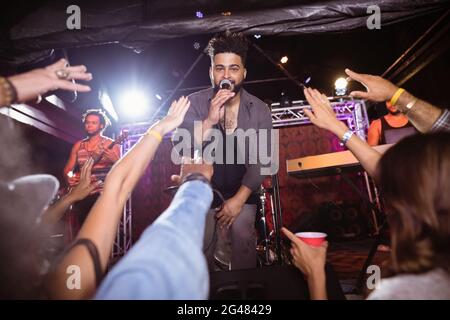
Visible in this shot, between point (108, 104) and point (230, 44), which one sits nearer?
point (230, 44)

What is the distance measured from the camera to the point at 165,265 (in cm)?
69

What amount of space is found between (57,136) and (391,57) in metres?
9.78

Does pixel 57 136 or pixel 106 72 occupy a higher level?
pixel 106 72

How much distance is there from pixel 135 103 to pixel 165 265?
7854 mm

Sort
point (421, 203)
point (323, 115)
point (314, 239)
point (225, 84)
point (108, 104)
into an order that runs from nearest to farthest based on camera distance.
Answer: point (421, 203)
point (314, 239)
point (323, 115)
point (225, 84)
point (108, 104)

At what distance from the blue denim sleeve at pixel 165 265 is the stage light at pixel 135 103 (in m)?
7.53

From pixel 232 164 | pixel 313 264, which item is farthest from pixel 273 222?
pixel 313 264

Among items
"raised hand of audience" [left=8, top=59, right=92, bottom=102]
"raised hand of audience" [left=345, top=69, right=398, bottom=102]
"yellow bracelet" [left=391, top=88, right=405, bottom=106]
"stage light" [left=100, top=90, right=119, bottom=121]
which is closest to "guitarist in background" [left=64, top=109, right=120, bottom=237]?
"stage light" [left=100, top=90, right=119, bottom=121]

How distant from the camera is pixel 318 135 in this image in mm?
9297

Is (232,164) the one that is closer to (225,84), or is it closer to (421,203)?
(225,84)

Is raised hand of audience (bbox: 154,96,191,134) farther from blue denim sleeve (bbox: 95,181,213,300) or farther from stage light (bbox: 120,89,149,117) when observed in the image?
stage light (bbox: 120,89,149,117)

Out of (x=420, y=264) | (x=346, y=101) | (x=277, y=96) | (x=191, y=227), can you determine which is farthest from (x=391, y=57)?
(x=191, y=227)

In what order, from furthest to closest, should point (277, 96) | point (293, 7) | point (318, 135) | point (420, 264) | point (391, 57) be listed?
point (277, 96) → point (318, 135) → point (391, 57) → point (293, 7) → point (420, 264)
